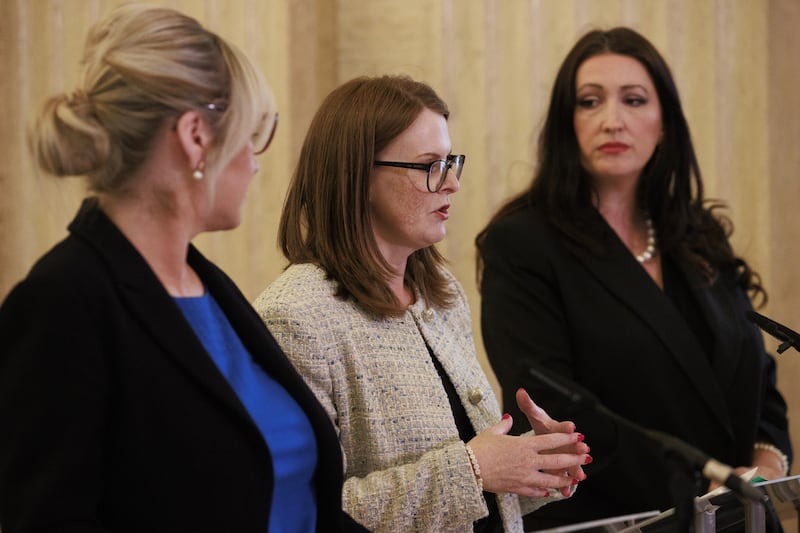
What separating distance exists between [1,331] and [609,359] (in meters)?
1.87

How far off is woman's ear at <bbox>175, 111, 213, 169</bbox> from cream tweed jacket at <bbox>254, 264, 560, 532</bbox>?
1.85 feet

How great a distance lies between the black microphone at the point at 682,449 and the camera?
1337 mm

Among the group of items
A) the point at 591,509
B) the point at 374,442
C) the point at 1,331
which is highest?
the point at 1,331

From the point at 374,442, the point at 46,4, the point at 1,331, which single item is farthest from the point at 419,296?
the point at 46,4

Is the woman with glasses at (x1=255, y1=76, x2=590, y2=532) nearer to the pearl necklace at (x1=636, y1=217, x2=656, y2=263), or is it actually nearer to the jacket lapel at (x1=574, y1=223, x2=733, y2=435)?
Result: the jacket lapel at (x1=574, y1=223, x2=733, y2=435)

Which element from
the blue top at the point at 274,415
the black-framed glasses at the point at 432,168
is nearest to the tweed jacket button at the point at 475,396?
the black-framed glasses at the point at 432,168

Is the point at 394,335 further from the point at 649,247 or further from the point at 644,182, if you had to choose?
the point at 644,182

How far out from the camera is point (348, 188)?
89.7 inches

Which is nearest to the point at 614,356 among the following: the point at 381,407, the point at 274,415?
the point at 381,407

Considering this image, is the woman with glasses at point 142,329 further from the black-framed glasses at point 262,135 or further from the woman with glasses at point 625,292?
the woman with glasses at point 625,292

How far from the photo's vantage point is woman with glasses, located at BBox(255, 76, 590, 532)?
6.88ft

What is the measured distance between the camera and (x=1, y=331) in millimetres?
1444

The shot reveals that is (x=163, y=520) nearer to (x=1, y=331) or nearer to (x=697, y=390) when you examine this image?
(x=1, y=331)

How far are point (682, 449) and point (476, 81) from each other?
3106 millimetres
